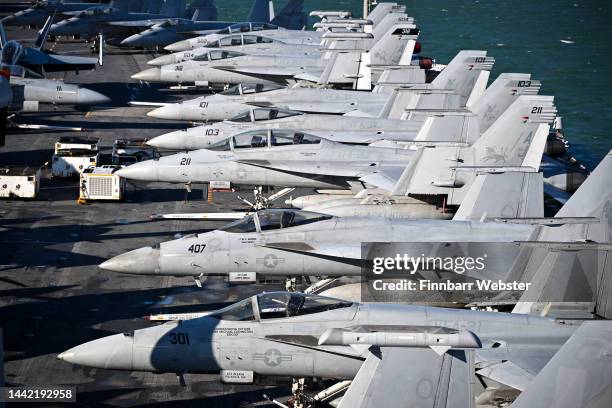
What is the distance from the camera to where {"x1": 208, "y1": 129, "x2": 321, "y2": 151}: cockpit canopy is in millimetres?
37781

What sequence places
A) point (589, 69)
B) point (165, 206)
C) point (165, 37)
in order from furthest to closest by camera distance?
point (589, 69) < point (165, 37) < point (165, 206)

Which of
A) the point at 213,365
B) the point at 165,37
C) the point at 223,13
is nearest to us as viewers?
the point at 213,365

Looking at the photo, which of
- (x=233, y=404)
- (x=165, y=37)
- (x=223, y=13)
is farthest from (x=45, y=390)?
(x=223, y=13)

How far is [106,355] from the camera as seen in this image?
22094 millimetres

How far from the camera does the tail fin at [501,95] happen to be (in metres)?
39.8

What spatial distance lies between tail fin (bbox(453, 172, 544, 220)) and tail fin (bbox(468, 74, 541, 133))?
9.73m

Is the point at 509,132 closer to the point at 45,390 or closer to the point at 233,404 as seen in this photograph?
the point at 233,404

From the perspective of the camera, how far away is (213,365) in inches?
880

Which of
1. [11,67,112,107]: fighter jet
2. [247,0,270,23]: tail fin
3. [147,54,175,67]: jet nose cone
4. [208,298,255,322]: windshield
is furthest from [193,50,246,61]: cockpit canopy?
[208,298,255,322]: windshield

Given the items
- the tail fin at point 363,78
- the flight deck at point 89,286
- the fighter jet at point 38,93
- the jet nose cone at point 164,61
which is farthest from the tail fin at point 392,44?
the jet nose cone at point 164,61

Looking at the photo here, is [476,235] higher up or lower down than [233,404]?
higher up

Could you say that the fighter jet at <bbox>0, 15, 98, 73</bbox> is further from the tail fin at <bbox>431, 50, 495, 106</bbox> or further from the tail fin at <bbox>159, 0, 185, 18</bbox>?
the tail fin at <bbox>159, 0, 185, 18</bbox>

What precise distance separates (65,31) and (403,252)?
189 feet

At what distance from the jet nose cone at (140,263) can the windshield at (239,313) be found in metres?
6.00
